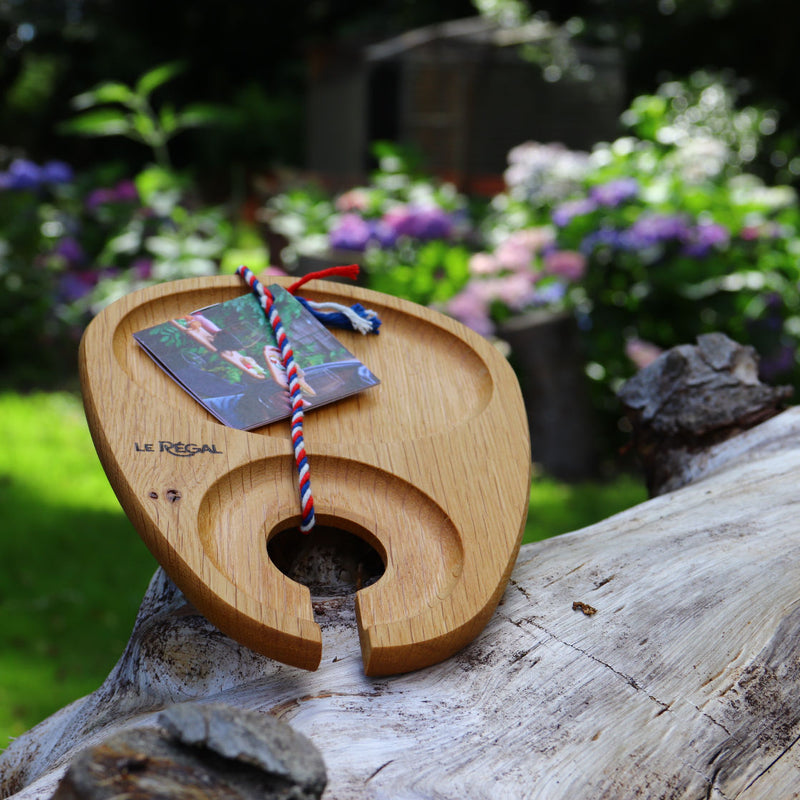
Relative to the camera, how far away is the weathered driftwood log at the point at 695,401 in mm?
1499

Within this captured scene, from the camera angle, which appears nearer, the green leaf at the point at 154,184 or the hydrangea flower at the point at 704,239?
the hydrangea flower at the point at 704,239

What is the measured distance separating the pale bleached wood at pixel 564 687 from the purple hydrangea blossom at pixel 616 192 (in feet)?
7.26

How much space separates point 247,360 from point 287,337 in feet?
0.24

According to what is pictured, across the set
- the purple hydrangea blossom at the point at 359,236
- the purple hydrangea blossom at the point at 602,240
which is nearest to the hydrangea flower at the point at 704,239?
the purple hydrangea blossom at the point at 602,240

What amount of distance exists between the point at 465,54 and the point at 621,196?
14.2ft

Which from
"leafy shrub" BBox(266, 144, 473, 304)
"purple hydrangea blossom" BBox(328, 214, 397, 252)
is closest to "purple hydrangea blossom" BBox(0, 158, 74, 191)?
"leafy shrub" BBox(266, 144, 473, 304)

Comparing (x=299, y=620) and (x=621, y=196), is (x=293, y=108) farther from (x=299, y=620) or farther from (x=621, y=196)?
(x=299, y=620)

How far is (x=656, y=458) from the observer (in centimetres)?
158

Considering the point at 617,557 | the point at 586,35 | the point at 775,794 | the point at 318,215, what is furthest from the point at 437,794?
the point at 586,35

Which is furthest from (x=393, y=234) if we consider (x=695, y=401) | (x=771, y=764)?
(x=771, y=764)

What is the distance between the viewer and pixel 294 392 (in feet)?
3.54

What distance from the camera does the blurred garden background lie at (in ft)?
8.90

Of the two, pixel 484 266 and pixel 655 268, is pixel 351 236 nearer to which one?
pixel 484 266

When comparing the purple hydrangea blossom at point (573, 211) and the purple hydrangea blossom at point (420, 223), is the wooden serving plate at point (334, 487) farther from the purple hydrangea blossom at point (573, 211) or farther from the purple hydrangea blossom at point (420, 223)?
the purple hydrangea blossom at point (420, 223)
